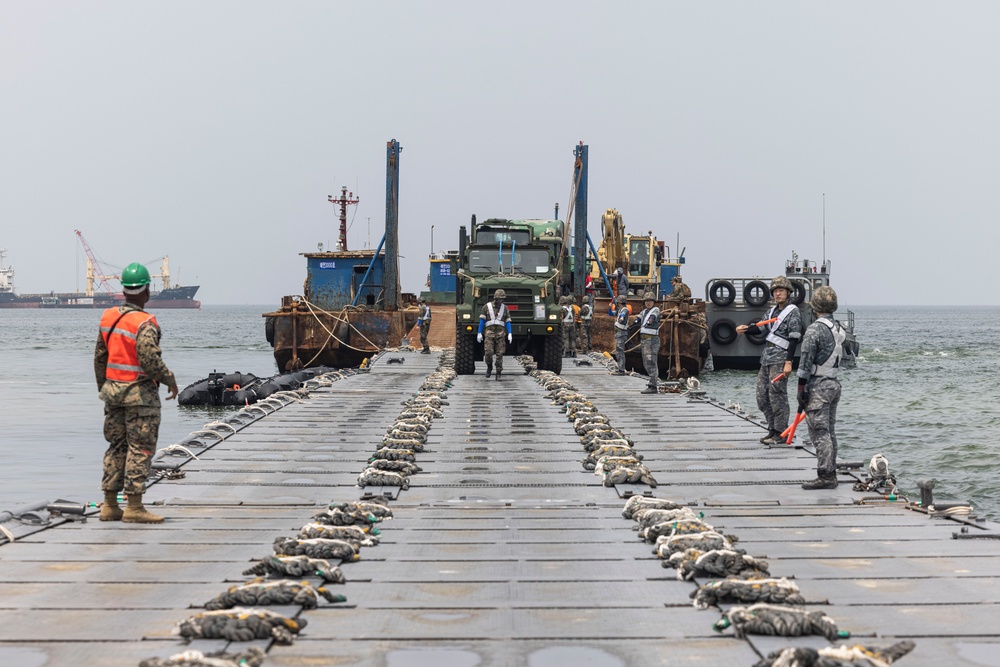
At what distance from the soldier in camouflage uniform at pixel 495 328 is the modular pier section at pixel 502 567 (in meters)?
8.79

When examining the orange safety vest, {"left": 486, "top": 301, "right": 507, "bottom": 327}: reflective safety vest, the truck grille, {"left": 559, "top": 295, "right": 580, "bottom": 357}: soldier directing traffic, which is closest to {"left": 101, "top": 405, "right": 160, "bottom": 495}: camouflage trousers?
the orange safety vest

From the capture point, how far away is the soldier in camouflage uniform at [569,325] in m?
29.7

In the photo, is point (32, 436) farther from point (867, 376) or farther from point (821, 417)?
point (867, 376)

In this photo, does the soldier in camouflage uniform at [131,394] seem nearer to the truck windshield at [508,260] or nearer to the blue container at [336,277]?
the truck windshield at [508,260]

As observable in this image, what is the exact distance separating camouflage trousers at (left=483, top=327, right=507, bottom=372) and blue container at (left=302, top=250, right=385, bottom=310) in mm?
21544

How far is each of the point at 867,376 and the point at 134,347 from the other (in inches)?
1595

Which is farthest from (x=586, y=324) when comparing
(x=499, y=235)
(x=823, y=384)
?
(x=823, y=384)

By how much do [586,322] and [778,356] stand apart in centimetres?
2244

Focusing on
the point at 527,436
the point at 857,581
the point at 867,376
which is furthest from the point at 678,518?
the point at 867,376

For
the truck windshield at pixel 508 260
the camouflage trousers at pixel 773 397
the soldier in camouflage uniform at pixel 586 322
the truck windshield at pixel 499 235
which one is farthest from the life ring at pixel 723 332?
the camouflage trousers at pixel 773 397

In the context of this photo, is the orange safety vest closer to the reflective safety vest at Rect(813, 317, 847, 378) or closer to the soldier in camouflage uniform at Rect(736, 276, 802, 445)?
the reflective safety vest at Rect(813, 317, 847, 378)

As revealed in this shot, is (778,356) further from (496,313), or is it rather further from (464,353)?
(464,353)

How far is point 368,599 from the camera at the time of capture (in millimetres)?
5977

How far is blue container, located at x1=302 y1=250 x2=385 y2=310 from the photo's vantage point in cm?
4372
